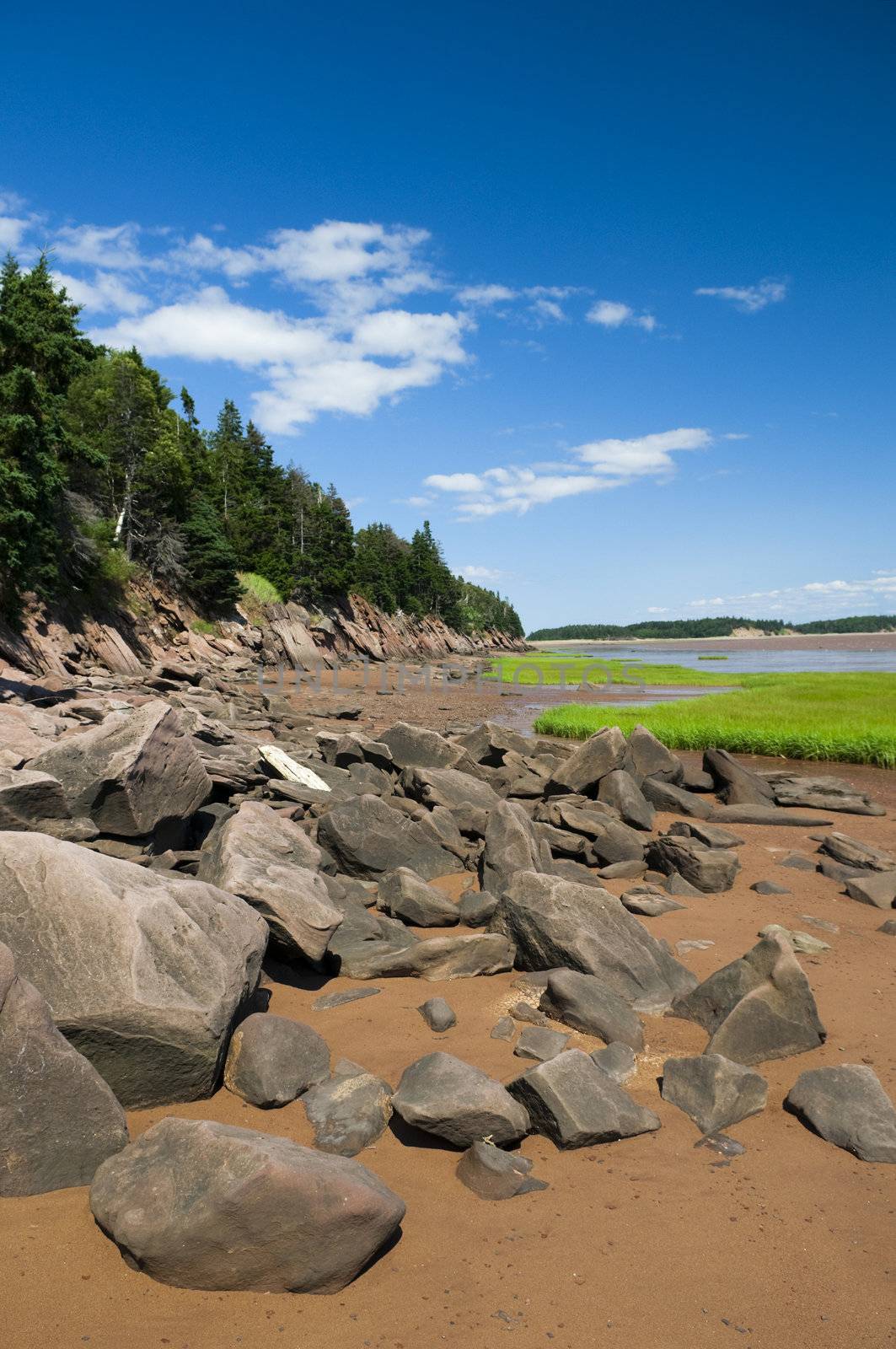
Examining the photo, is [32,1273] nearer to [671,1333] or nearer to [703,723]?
[671,1333]

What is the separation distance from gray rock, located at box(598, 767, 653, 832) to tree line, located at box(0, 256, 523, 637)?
77.6 ft

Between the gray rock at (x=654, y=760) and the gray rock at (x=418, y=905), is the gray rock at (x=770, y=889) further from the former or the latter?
the gray rock at (x=654, y=760)

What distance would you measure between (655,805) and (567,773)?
226 cm

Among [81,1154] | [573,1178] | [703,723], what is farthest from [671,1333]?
[703,723]

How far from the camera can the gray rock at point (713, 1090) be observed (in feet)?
17.2

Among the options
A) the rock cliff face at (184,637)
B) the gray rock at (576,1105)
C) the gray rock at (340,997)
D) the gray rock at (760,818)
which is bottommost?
the gray rock at (760,818)

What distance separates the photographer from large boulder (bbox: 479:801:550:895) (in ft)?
32.3

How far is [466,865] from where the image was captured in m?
11.4

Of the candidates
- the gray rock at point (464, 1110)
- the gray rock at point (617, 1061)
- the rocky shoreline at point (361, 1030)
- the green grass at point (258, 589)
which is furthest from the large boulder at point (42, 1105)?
the green grass at point (258, 589)

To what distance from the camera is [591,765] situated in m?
15.6

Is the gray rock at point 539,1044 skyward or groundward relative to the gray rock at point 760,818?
skyward

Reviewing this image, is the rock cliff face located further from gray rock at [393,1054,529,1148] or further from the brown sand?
the brown sand

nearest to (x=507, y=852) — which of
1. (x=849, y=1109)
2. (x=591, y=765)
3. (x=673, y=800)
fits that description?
(x=849, y=1109)

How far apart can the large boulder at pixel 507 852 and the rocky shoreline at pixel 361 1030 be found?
5cm
